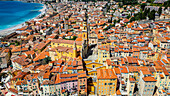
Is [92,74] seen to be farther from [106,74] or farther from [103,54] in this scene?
[106,74]

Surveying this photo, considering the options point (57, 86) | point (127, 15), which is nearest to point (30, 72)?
point (57, 86)

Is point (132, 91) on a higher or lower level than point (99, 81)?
lower

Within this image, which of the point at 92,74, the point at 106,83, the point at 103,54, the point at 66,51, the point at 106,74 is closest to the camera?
the point at 106,83

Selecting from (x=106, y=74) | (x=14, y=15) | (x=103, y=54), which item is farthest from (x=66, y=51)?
(x=14, y=15)

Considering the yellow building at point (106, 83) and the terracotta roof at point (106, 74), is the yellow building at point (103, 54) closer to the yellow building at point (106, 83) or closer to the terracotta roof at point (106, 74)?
the terracotta roof at point (106, 74)

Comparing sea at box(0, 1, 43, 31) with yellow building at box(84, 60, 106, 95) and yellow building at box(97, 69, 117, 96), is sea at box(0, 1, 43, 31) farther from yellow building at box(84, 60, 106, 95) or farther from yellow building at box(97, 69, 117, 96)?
yellow building at box(97, 69, 117, 96)

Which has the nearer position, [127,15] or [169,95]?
[169,95]

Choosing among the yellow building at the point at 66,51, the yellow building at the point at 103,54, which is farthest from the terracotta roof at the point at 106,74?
the yellow building at the point at 66,51

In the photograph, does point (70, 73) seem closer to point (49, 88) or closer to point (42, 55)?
point (49, 88)

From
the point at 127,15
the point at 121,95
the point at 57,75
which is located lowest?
the point at 121,95
